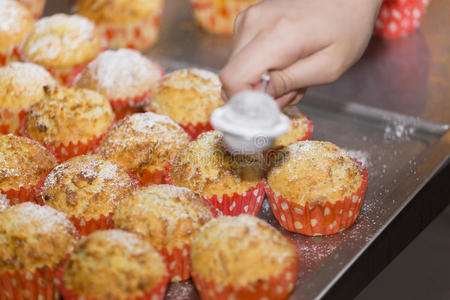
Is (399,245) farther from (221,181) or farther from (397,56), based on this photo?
(397,56)

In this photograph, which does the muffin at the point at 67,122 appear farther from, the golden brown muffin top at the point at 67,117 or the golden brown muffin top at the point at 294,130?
the golden brown muffin top at the point at 294,130

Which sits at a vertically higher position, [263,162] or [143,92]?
[263,162]

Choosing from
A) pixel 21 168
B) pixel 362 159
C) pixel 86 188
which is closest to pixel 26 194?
pixel 21 168

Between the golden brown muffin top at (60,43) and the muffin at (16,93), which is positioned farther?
the golden brown muffin top at (60,43)

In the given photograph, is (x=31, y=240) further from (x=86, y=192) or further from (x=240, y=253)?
(x=240, y=253)

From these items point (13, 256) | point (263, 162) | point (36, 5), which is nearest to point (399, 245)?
point (263, 162)

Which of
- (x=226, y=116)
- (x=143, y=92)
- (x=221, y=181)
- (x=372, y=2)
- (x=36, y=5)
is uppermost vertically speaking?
(x=372, y=2)

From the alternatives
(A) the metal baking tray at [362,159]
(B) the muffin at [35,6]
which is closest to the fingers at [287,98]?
(A) the metal baking tray at [362,159]
